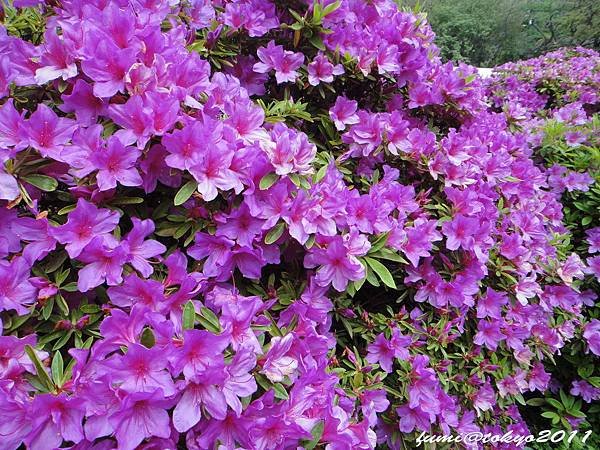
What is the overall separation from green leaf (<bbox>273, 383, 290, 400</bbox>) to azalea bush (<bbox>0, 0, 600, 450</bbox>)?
0.7 inches

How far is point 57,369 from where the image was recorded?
1046mm

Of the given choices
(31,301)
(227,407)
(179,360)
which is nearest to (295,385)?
(227,407)

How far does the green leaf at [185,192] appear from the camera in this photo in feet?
4.16

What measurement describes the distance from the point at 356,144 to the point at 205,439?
1.30m

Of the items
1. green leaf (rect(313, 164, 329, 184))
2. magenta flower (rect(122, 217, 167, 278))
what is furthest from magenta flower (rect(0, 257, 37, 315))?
green leaf (rect(313, 164, 329, 184))

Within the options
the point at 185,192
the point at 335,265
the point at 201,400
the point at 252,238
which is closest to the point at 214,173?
the point at 185,192

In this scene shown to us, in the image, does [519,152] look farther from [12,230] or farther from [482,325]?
[12,230]

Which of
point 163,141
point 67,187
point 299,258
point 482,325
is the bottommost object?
point 482,325

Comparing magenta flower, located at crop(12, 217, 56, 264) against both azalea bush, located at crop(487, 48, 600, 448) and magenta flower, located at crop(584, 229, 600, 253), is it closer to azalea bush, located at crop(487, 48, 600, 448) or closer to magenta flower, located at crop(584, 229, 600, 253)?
azalea bush, located at crop(487, 48, 600, 448)

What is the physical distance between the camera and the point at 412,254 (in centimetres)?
170

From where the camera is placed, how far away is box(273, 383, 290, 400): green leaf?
1.17 metres

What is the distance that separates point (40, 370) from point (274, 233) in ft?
2.18

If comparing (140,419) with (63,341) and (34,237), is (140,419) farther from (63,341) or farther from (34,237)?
(34,237)

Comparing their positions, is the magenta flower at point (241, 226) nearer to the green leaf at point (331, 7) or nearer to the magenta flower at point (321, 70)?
the magenta flower at point (321, 70)
